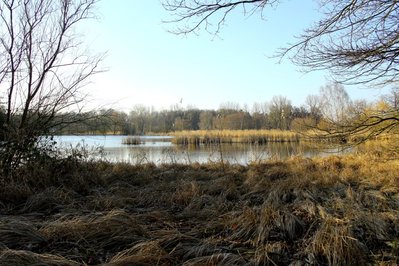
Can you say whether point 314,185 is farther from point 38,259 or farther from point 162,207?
point 38,259

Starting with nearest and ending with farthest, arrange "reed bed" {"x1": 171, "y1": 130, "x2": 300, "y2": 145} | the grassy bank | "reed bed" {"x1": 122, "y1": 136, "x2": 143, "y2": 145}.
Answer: the grassy bank
"reed bed" {"x1": 171, "y1": 130, "x2": 300, "y2": 145}
"reed bed" {"x1": 122, "y1": 136, "x2": 143, "y2": 145}

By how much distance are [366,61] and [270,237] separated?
4.34 m

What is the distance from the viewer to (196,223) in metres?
4.23

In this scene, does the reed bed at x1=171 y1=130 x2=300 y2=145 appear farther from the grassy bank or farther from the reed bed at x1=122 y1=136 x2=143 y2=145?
the grassy bank

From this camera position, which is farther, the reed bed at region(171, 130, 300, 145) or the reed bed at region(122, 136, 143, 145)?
the reed bed at region(122, 136, 143, 145)

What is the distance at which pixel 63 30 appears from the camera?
7.68 m

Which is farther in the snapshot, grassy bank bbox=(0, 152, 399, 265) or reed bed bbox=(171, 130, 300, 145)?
reed bed bbox=(171, 130, 300, 145)

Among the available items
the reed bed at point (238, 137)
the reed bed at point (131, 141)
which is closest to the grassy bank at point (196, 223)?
the reed bed at point (238, 137)

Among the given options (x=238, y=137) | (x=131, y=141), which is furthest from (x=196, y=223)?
(x=238, y=137)

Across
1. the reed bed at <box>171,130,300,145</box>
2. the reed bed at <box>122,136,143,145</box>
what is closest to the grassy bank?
the reed bed at <box>171,130,300,145</box>

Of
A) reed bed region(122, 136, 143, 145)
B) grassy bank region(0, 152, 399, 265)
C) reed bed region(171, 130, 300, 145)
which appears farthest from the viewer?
reed bed region(122, 136, 143, 145)

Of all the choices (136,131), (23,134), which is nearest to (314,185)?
(23,134)

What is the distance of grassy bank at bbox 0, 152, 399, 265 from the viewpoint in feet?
10.2

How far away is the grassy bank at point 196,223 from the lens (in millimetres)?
3107
